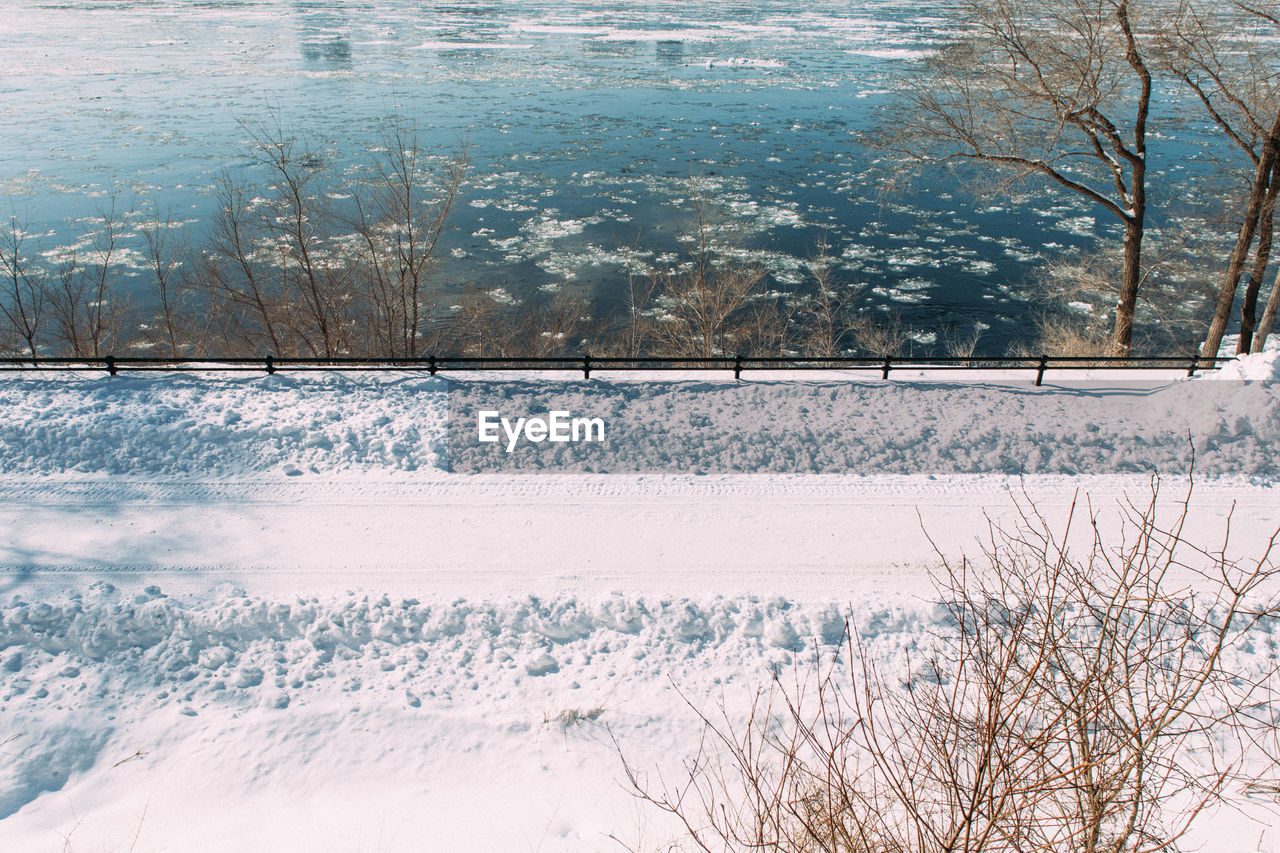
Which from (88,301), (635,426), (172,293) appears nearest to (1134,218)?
(635,426)

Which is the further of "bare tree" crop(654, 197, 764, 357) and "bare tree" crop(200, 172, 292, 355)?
"bare tree" crop(654, 197, 764, 357)

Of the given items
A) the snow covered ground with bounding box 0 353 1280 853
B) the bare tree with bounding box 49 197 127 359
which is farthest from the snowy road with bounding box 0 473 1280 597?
the bare tree with bounding box 49 197 127 359

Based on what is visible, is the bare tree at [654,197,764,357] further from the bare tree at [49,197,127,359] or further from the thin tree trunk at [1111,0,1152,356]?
the bare tree at [49,197,127,359]

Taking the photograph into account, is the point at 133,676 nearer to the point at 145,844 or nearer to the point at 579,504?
the point at 145,844

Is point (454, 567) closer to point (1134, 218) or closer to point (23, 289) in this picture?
point (1134, 218)

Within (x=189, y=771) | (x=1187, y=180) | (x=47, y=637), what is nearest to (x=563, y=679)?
(x=189, y=771)

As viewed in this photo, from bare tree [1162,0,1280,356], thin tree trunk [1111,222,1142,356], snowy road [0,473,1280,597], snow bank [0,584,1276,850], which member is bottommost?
snow bank [0,584,1276,850]

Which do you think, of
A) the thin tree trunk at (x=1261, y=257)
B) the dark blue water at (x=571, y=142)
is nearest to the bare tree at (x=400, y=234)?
the dark blue water at (x=571, y=142)

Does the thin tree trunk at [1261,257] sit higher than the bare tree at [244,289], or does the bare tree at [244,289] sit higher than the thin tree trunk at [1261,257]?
the thin tree trunk at [1261,257]

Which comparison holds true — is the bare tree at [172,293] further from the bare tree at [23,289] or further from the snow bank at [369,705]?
the snow bank at [369,705]
